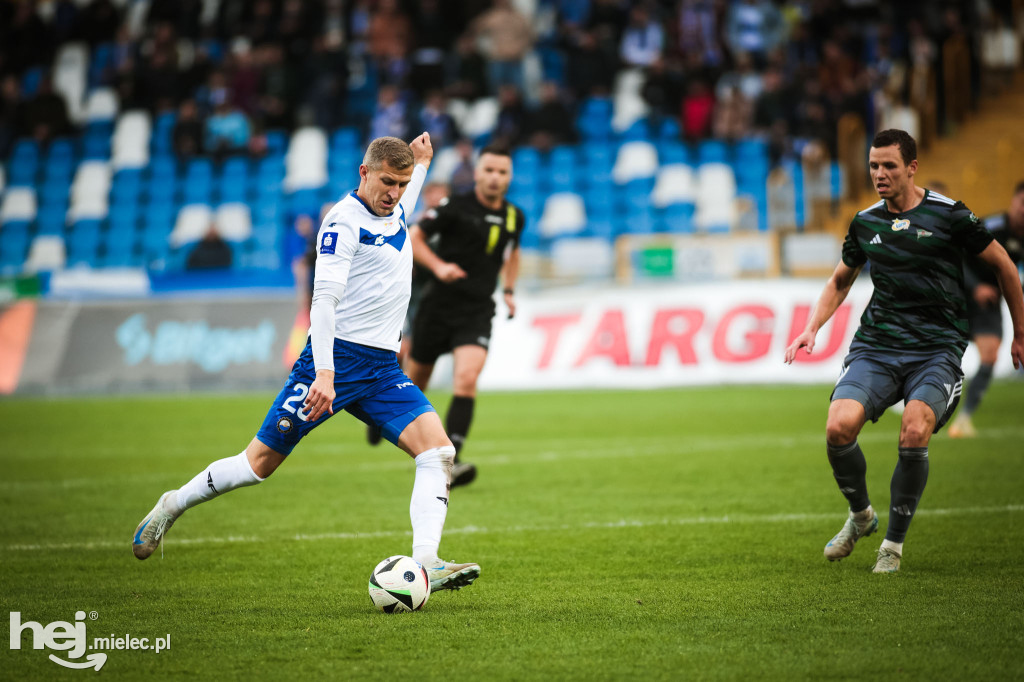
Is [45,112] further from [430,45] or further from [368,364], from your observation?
[368,364]

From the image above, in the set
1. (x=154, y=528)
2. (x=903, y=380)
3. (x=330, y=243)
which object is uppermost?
(x=330, y=243)

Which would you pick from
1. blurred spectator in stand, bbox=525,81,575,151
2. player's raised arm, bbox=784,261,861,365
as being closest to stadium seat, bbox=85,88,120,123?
blurred spectator in stand, bbox=525,81,575,151

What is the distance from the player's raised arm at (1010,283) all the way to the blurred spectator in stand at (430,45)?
18.1 m

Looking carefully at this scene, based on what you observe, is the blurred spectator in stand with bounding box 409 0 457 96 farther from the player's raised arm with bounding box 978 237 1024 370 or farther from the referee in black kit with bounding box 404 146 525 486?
the player's raised arm with bounding box 978 237 1024 370

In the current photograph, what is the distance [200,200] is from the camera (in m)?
23.1

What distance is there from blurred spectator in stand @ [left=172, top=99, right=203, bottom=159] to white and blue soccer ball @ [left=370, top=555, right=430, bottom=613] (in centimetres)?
1971

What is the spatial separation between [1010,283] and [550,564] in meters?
2.70

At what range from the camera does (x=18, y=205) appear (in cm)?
2353

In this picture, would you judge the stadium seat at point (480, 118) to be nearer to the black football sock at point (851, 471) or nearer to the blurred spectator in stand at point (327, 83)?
the blurred spectator in stand at point (327, 83)

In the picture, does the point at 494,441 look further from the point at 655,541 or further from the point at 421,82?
the point at 421,82

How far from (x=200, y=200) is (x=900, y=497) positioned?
63.7 feet

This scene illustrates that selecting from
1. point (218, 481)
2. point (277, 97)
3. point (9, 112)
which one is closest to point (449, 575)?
point (218, 481)

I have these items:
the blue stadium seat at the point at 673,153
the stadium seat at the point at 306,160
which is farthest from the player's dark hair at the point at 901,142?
the stadium seat at the point at 306,160

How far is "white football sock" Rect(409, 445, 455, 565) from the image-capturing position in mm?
5312
